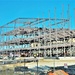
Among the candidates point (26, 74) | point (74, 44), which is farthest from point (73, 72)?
point (74, 44)

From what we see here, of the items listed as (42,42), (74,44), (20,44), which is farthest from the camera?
(20,44)

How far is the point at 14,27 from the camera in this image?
184 feet

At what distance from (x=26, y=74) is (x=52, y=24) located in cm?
3537

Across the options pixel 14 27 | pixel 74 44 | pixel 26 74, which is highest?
pixel 14 27

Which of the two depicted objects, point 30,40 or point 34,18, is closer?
point 34,18

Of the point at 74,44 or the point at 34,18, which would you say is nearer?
the point at 74,44

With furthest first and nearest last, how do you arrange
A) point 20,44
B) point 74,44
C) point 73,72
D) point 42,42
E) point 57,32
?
1. point 20,44
2. point 42,42
3. point 57,32
4. point 74,44
5. point 73,72

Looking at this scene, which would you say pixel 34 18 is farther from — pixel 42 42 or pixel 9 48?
pixel 9 48

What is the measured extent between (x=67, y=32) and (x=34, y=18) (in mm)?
8517

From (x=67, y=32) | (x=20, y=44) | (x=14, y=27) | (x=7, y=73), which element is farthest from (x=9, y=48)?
(x=7, y=73)

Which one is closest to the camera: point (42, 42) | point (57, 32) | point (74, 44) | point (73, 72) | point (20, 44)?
point (73, 72)

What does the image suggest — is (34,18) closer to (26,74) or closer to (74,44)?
(74,44)

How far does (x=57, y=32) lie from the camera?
48312 millimetres

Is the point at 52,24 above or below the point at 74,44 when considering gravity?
above
